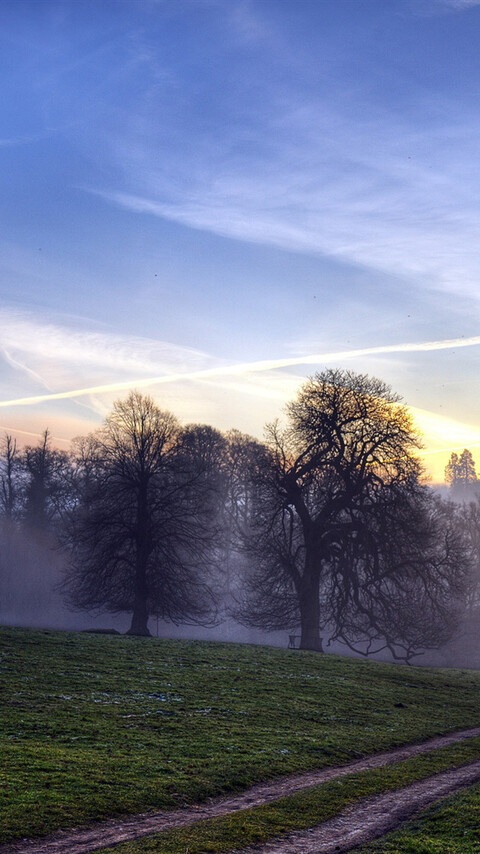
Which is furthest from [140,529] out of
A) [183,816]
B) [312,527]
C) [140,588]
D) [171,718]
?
[183,816]

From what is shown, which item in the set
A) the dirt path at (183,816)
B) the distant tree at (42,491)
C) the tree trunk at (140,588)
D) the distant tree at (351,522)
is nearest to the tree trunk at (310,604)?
the distant tree at (351,522)

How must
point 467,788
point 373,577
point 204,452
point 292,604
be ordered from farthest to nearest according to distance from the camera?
1. point 204,452
2. point 292,604
3. point 373,577
4. point 467,788

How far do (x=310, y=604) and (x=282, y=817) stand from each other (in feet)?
112

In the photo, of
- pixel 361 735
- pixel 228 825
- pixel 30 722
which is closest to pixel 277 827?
pixel 228 825

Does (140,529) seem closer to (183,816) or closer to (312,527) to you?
(312,527)

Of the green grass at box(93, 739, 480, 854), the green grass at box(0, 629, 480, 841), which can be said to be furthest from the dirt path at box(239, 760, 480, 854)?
the green grass at box(0, 629, 480, 841)

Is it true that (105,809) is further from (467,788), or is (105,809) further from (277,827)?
(467,788)

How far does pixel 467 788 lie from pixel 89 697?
38.8 ft

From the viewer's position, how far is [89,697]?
898 inches

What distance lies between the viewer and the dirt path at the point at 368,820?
12078 millimetres

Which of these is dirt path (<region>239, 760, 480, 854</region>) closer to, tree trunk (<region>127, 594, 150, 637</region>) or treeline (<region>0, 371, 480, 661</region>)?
treeline (<region>0, 371, 480, 661</region>)

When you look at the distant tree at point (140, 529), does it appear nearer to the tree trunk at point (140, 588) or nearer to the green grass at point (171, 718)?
the tree trunk at point (140, 588)

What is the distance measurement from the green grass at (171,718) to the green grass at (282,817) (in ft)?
4.89

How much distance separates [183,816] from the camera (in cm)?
1365
